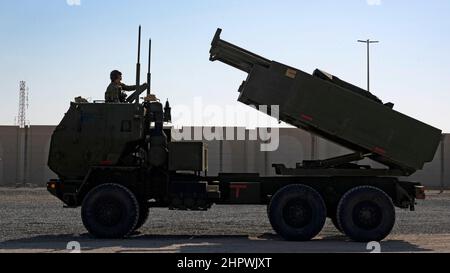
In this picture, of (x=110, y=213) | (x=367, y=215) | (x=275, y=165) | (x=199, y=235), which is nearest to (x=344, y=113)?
(x=275, y=165)

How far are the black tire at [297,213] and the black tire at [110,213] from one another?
9.33 feet

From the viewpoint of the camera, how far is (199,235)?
1535 cm

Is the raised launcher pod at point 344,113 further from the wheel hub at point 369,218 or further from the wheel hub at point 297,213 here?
the wheel hub at point 297,213

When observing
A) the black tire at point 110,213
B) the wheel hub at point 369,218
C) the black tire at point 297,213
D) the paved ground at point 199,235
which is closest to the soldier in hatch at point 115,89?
the black tire at point 110,213

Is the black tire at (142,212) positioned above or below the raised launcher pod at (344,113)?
below

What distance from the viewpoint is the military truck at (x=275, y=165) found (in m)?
13.6

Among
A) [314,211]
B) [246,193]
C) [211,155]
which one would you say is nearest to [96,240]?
[246,193]

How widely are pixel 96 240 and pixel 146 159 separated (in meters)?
1.97

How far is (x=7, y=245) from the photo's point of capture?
13.0m

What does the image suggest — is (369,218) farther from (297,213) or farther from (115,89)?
(115,89)

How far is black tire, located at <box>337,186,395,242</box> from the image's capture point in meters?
13.7

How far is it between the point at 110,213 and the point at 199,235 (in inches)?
94.7
